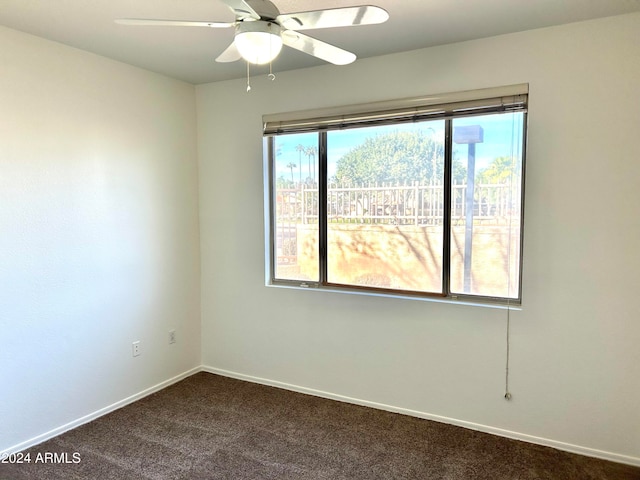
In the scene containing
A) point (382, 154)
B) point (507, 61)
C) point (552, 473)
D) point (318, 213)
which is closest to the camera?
point (552, 473)

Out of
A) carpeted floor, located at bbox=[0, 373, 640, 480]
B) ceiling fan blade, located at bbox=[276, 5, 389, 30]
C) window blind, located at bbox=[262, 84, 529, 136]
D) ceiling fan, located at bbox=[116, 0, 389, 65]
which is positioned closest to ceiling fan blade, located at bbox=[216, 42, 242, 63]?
ceiling fan, located at bbox=[116, 0, 389, 65]

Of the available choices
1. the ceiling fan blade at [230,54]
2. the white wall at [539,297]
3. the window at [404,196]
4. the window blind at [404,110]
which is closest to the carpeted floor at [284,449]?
the white wall at [539,297]

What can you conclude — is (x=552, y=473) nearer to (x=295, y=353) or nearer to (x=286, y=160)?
(x=295, y=353)

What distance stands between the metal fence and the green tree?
0.06 m

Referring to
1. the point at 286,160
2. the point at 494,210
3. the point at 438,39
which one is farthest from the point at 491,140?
the point at 286,160

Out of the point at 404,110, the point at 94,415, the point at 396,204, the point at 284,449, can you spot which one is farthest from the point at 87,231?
the point at 404,110

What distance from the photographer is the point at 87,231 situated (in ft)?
8.98

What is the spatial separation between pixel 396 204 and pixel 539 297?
1050 millimetres

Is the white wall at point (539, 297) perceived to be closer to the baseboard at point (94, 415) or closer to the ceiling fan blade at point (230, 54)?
the baseboard at point (94, 415)

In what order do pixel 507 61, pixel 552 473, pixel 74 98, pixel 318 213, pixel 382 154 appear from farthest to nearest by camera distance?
pixel 318 213, pixel 382 154, pixel 74 98, pixel 507 61, pixel 552 473

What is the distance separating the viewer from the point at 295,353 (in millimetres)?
3223

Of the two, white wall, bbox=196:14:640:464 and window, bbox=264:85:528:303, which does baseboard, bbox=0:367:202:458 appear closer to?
white wall, bbox=196:14:640:464

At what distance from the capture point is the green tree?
2.74m

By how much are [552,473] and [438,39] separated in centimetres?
251
